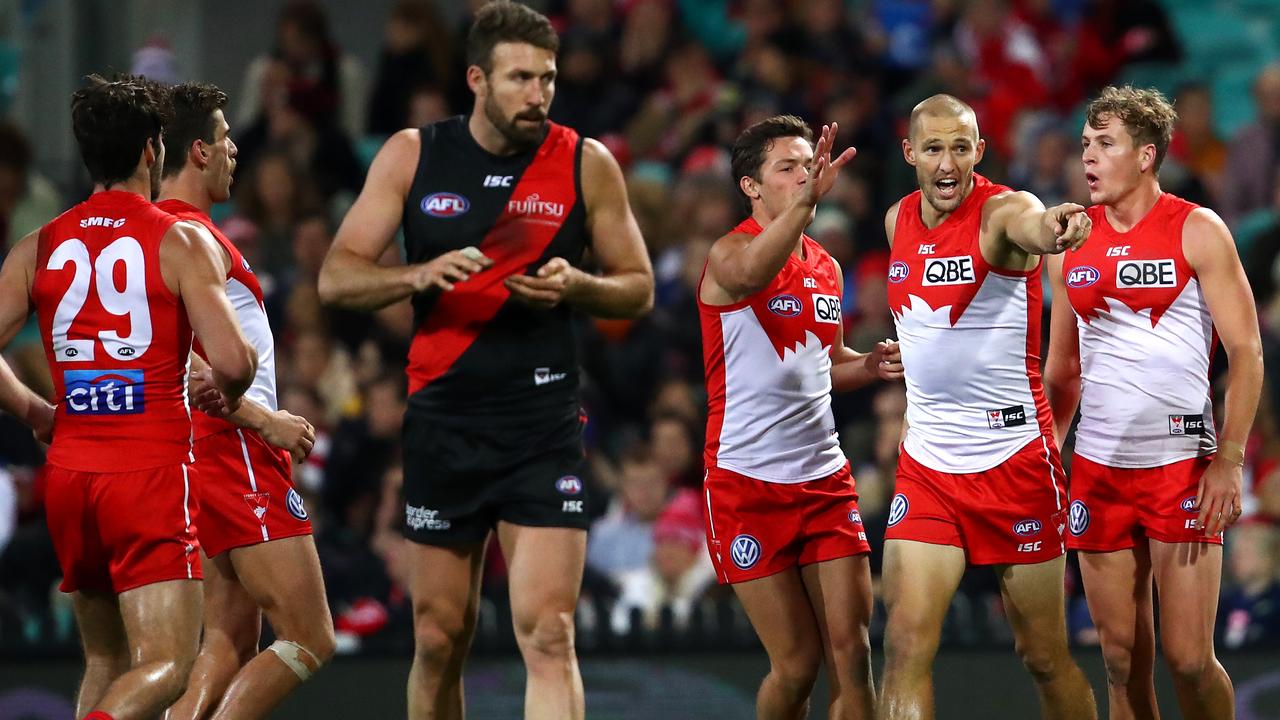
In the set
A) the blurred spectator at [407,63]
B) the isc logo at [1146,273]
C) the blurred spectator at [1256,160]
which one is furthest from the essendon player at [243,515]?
the blurred spectator at [1256,160]

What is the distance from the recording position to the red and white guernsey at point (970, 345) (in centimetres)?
643

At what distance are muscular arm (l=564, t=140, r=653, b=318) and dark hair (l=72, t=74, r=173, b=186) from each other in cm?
151

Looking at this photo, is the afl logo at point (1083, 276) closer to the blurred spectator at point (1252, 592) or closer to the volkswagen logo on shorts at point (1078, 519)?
the volkswagen logo on shorts at point (1078, 519)

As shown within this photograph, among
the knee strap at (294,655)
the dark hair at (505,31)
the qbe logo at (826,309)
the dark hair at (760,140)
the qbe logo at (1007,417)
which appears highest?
the dark hair at (505,31)

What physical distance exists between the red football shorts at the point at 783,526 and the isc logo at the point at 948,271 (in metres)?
0.90

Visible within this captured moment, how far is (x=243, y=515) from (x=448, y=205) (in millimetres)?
1403

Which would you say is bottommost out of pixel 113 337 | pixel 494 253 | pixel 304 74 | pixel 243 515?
pixel 243 515

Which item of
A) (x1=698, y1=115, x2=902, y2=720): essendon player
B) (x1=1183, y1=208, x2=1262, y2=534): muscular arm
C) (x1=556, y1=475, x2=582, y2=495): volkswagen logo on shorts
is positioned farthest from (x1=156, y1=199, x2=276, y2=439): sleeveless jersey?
(x1=1183, y1=208, x2=1262, y2=534): muscular arm

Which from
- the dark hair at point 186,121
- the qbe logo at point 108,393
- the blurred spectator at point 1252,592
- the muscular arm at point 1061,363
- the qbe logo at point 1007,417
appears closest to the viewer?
the qbe logo at point 108,393

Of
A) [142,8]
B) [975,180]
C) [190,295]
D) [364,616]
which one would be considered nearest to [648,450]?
[364,616]

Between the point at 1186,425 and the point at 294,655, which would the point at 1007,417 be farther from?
the point at 294,655

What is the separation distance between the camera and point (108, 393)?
579 centimetres

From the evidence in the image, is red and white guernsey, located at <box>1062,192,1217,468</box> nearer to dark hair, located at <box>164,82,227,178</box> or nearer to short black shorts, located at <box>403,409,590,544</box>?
short black shorts, located at <box>403,409,590,544</box>

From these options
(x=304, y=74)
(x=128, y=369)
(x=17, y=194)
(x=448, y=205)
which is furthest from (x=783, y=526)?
(x=17, y=194)
